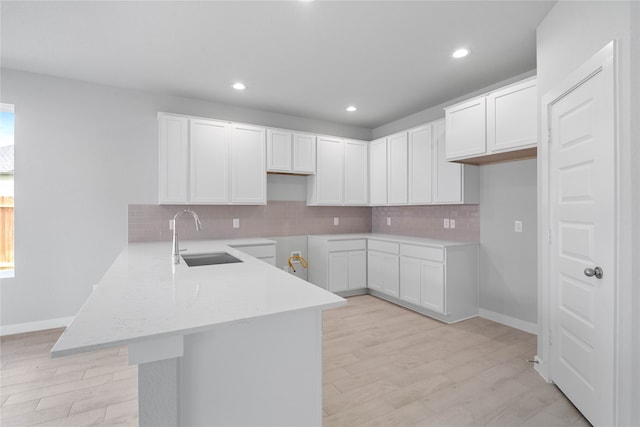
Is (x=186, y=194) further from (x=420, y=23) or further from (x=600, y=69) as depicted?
(x=600, y=69)

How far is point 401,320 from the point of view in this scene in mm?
3623

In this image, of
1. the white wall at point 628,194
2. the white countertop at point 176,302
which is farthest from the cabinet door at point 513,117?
the white countertop at point 176,302

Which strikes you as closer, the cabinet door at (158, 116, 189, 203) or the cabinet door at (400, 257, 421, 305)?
the cabinet door at (158, 116, 189, 203)

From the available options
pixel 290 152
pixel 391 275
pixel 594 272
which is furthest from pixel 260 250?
pixel 594 272

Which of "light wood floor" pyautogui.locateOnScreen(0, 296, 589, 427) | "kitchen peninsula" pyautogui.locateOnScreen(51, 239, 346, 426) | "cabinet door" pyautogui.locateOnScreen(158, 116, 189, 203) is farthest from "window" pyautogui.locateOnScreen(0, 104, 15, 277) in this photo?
"kitchen peninsula" pyautogui.locateOnScreen(51, 239, 346, 426)

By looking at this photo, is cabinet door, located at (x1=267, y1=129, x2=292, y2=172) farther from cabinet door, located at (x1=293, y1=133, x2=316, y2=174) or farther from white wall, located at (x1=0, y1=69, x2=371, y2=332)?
white wall, located at (x1=0, y1=69, x2=371, y2=332)

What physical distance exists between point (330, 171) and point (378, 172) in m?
0.77

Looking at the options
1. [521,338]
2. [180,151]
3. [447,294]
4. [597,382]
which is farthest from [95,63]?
[521,338]

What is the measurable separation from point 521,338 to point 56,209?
Result: 16.6 ft

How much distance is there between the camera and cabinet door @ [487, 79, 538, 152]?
8.92 feet

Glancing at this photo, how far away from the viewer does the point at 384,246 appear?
435 centimetres

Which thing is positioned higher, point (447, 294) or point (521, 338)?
point (447, 294)

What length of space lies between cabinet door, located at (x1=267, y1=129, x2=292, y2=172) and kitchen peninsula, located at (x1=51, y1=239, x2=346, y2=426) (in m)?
2.92

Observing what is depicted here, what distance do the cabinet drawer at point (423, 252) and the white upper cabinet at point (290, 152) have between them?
5.71ft
